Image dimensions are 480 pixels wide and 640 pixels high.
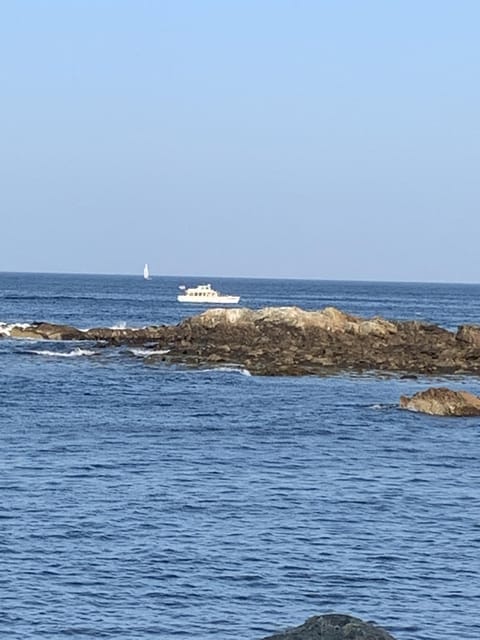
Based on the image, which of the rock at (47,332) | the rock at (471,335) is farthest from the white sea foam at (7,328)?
the rock at (471,335)

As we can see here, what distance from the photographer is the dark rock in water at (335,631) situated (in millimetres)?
14305

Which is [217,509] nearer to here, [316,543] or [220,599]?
[316,543]

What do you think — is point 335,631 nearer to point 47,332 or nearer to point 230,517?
point 230,517

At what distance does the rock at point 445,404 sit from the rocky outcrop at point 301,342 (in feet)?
55.6

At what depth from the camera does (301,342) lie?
81375 mm

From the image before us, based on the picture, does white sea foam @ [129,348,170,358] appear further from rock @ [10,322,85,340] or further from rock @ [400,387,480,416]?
rock @ [400,387,480,416]

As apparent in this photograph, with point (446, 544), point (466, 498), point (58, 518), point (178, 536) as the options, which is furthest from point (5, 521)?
point (466, 498)

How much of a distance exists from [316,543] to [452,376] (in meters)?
43.4

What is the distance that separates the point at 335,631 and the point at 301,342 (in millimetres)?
67043

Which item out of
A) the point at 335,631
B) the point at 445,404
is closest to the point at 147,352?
the point at 445,404

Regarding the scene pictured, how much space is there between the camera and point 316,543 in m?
28.5

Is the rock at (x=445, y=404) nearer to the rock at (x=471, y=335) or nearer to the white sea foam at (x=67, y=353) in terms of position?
the rock at (x=471, y=335)

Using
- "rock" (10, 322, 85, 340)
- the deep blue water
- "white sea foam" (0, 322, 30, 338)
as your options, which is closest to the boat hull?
"white sea foam" (0, 322, 30, 338)

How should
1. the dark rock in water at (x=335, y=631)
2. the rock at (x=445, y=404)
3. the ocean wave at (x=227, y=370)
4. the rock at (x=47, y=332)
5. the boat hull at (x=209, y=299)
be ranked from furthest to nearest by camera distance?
the boat hull at (x=209, y=299) < the rock at (x=47, y=332) < the ocean wave at (x=227, y=370) < the rock at (x=445, y=404) < the dark rock in water at (x=335, y=631)
